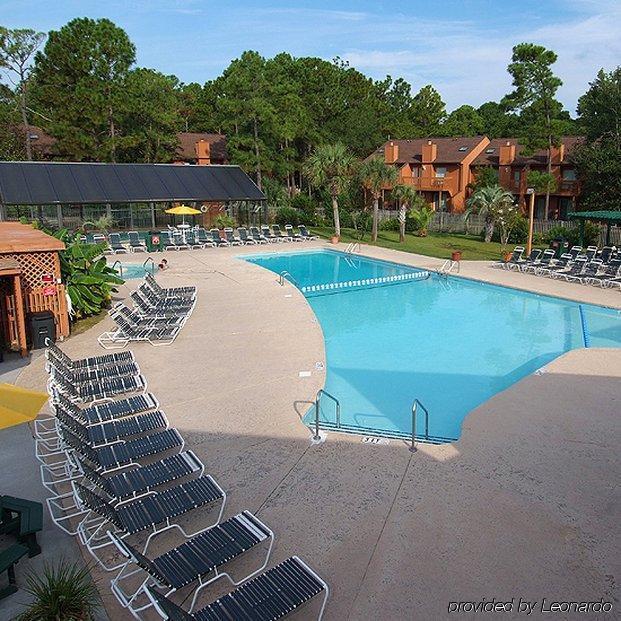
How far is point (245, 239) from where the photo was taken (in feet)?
98.7

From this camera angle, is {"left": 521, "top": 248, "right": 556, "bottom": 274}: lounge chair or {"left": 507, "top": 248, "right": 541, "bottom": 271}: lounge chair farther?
{"left": 507, "top": 248, "right": 541, "bottom": 271}: lounge chair

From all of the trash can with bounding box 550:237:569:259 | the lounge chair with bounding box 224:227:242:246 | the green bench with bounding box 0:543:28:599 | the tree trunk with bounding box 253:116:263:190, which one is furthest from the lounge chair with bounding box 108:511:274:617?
the tree trunk with bounding box 253:116:263:190

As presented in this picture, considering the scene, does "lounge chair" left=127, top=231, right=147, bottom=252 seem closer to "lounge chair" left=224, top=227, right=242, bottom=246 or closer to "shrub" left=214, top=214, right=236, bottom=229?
"lounge chair" left=224, top=227, right=242, bottom=246

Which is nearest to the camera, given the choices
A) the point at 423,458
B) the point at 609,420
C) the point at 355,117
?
the point at 423,458

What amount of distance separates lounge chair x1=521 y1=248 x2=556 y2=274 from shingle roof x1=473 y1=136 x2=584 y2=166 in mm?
15516

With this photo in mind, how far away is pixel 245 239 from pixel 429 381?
19.8 meters

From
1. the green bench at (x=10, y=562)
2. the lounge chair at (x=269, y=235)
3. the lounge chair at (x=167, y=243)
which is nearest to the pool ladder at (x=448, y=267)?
the lounge chair at (x=269, y=235)

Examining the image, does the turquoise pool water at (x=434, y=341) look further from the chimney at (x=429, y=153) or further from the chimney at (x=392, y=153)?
the chimney at (x=392, y=153)

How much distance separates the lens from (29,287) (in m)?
12.6

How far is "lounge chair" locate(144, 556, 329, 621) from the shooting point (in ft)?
14.9

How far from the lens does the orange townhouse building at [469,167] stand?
37.1 metres

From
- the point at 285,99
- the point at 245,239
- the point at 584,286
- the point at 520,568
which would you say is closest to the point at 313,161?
the point at 245,239

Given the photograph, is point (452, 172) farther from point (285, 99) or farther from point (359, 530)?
point (359, 530)

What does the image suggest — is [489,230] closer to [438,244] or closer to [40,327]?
[438,244]
